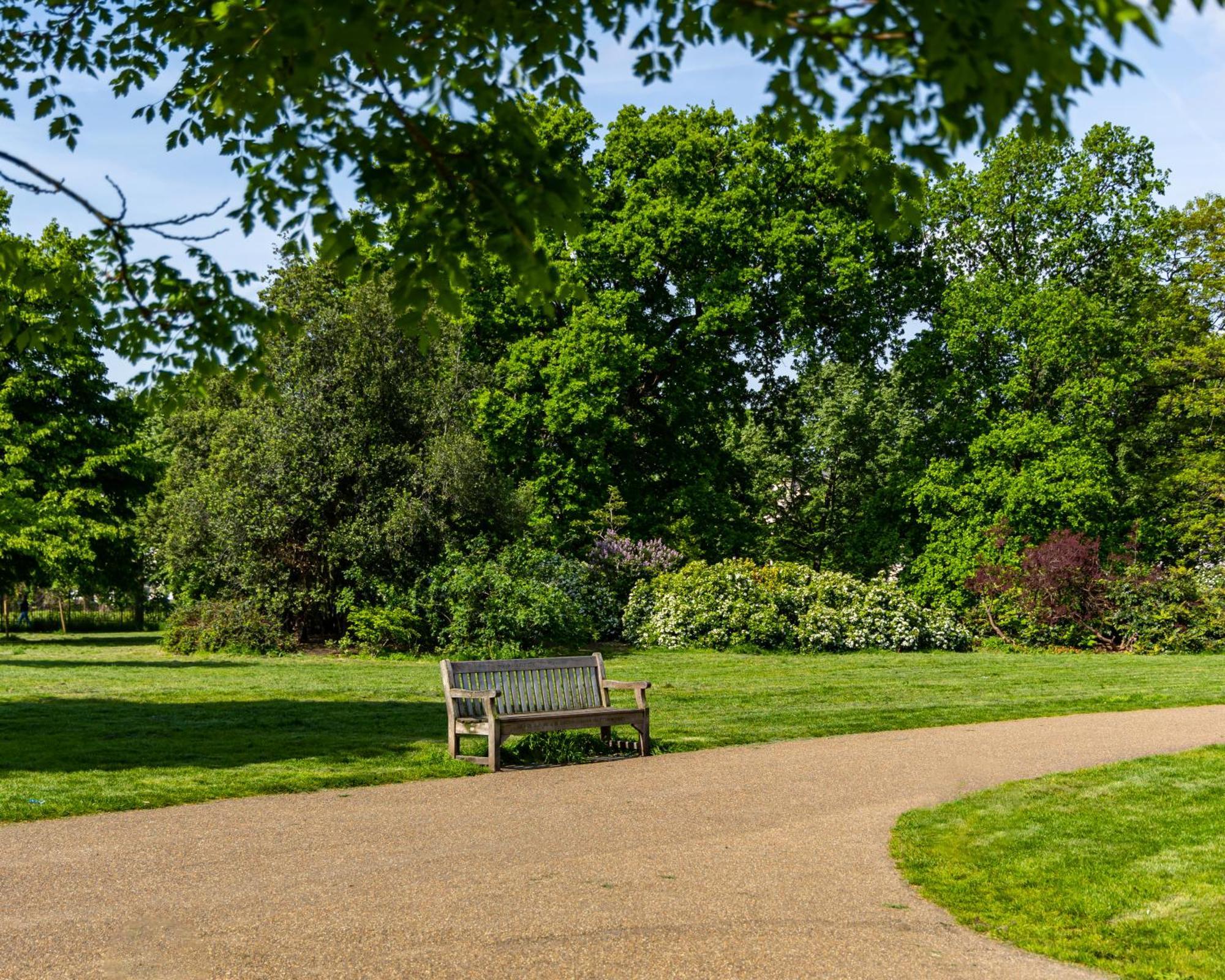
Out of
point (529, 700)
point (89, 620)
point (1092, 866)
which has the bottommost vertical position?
point (1092, 866)

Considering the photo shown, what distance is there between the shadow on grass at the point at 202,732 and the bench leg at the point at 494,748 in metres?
1.37

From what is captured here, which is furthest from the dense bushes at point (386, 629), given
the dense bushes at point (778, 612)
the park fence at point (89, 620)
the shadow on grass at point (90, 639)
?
the park fence at point (89, 620)

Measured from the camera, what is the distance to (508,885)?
6.33 meters

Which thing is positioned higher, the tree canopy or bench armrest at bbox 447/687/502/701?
the tree canopy

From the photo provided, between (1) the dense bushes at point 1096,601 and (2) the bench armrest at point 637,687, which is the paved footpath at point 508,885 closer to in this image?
(2) the bench armrest at point 637,687

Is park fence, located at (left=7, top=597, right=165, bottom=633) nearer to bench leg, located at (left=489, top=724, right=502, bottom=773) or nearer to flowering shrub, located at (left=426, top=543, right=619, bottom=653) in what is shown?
flowering shrub, located at (left=426, top=543, right=619, bottom=653)

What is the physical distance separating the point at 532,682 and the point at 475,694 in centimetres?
84

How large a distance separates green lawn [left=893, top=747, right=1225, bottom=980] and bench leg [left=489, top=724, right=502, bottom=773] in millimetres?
3659

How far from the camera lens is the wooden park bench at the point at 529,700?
10422mm

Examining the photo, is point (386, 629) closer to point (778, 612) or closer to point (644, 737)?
point (778, 612)

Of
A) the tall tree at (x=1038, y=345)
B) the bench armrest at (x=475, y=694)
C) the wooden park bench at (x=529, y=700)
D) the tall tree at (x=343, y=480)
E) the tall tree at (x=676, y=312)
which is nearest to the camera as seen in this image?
the bench armrest at (x=475, y=694)

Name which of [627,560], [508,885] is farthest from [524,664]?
[627,560]

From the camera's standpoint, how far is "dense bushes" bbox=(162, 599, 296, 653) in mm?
24922

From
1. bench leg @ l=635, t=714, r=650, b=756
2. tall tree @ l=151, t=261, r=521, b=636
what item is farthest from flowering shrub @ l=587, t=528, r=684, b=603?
bench leg @ l=635, t=714, r=650, b=756
